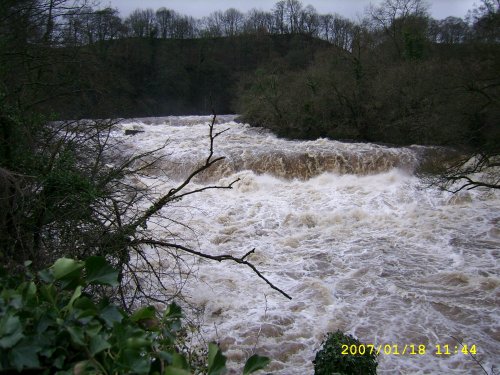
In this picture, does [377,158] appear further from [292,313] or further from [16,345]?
[16,345]

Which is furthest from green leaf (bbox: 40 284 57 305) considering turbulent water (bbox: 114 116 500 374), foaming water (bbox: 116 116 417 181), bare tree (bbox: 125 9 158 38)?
bare tree (bbox: 125 9 158 38)

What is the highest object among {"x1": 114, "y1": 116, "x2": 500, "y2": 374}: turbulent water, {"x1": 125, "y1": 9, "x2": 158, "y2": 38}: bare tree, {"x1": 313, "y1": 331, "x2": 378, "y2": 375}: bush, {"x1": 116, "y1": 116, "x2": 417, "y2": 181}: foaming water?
{"x1": 125, "y1": 9, "x2": 158, "y2": 38}: bare tree

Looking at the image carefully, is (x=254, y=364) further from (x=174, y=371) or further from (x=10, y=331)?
(x=10, y=331)

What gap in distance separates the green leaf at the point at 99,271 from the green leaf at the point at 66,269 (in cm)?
5

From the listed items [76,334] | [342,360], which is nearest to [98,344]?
[76,334]

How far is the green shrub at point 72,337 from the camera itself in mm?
1091

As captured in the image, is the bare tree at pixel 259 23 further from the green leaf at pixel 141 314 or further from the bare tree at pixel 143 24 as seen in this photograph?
the green leaf at pixel 141 314

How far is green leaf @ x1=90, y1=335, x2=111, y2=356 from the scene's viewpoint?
113 cm

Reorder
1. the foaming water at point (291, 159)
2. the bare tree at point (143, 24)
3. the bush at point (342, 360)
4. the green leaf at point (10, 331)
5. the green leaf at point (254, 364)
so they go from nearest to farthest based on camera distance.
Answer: the green leaf at point (10, 331), the green leaf at point (254, 364), the bush at point (342, 360), the foaming water at point (291, 159), the bare tree at point (143, 24)

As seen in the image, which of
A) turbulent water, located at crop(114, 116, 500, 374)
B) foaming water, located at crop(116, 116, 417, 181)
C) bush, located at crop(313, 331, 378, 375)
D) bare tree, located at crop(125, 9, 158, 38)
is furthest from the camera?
bare tree, located at crop(125, 9, 158, 38)

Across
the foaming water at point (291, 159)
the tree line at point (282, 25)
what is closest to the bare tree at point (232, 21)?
the tree line at point (282, 25)

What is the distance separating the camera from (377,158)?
15.4 m
